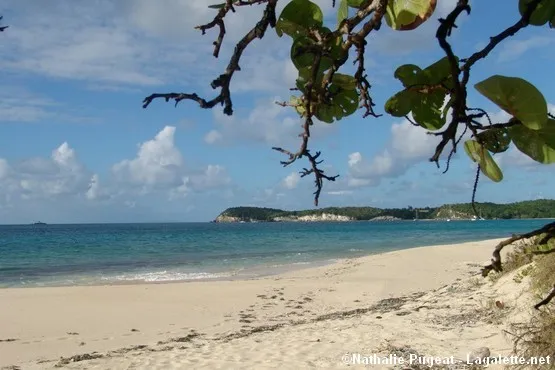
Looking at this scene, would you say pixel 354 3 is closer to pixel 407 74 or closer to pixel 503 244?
pixel 407 74

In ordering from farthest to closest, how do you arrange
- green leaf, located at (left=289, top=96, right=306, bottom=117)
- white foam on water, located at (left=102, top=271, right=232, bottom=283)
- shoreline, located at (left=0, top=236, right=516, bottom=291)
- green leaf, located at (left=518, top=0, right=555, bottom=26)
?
white foam on water, located at (left=102, top=271, right=232, bottom=283), shoreline, located at (left=0, top=236, right=516, bottom=291), green leaf, located at (left=289, top=96, right=306, bottom=117), green leaf, located at (left=518, top=0, right=555, bottom=26)

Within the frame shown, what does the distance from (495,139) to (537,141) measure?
0.33 feet

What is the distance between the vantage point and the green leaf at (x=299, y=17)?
2.56ft

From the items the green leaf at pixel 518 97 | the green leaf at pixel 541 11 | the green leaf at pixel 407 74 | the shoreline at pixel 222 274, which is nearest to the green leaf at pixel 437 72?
the green leaf at pixel 407 74

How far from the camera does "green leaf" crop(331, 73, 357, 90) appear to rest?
0.86 metres

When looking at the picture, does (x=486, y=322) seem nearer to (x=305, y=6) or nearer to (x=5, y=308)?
(x=305, y=6)

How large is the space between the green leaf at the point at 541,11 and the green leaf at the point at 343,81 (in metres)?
0.27

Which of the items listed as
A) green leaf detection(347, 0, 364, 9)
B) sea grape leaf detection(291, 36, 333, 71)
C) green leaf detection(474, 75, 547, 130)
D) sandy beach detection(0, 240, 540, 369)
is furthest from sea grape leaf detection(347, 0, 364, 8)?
sandy beach detection(0, 240, 540, 369)

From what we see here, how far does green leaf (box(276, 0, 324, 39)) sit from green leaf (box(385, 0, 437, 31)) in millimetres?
174

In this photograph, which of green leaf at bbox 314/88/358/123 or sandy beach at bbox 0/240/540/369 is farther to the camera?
sandy beach at bbox 0/240/540/369

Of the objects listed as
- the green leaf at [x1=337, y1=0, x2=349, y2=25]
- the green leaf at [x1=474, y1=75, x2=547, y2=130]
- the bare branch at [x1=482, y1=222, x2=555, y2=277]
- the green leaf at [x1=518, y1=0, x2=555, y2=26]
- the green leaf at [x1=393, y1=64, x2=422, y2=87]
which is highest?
the green leaf at [x1=337, y1=0, x2=349, y2=25]

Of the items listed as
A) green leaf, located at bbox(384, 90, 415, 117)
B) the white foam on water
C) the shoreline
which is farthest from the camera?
the white foam on water

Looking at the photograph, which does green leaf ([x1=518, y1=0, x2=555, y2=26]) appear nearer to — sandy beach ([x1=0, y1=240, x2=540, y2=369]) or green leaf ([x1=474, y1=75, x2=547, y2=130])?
green leaf ([x1=474, y1=75, x2=547, y2=130])

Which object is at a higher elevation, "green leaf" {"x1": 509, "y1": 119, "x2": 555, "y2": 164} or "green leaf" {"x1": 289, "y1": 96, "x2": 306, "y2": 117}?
"green leaf" {"x1": 289, "y1": 96, "x2": 306, "y2": 117}
